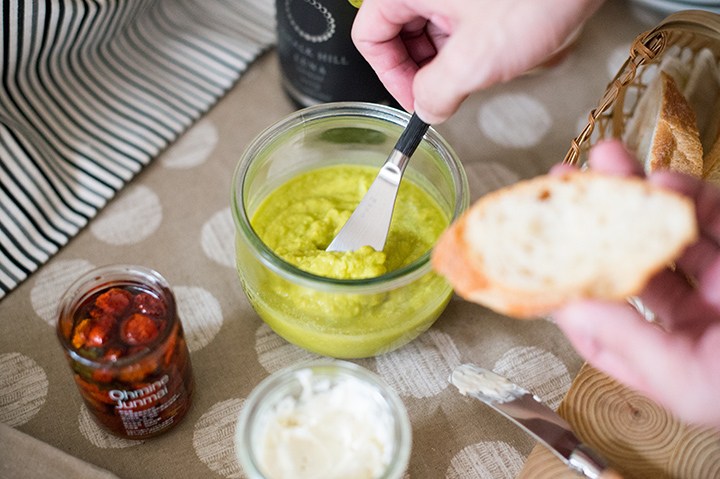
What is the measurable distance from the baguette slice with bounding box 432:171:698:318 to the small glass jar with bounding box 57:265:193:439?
1.23ft

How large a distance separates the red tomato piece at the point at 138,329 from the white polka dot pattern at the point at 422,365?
356mm

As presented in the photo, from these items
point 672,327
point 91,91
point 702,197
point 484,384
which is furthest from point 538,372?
point 91,91

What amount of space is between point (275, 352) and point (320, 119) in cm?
37

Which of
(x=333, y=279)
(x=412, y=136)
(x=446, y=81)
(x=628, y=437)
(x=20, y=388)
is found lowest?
(x=20, y=388)

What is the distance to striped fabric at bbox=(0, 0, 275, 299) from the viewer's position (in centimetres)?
125

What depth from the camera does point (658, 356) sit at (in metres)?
0.76

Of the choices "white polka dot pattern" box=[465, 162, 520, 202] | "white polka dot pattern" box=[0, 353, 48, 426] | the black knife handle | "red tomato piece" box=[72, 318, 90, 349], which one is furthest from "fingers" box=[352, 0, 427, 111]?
"white polka dot pattern" box=[0, 353, 48, 426]

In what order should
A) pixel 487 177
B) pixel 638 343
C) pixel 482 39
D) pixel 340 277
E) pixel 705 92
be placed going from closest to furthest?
1. pixel 638 343
2. pixel 482 39
3. pixel 340 277
4. pixel 705 92
5. pixel 487 177

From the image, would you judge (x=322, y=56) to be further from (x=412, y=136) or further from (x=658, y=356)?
(x=658, y=356)

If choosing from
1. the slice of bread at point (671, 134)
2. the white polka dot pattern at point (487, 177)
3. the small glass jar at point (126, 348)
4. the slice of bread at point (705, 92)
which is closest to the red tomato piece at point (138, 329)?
the small glass jar at point (126, 348)

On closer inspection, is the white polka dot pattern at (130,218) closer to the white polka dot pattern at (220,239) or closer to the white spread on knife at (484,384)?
the white polka dot pattern at (220,239)

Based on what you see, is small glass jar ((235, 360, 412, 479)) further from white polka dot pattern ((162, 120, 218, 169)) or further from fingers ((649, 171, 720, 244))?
white polka dot pattern ((162, 120, 218, 169))

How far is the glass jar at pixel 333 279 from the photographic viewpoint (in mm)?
1022

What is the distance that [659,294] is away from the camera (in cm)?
98
